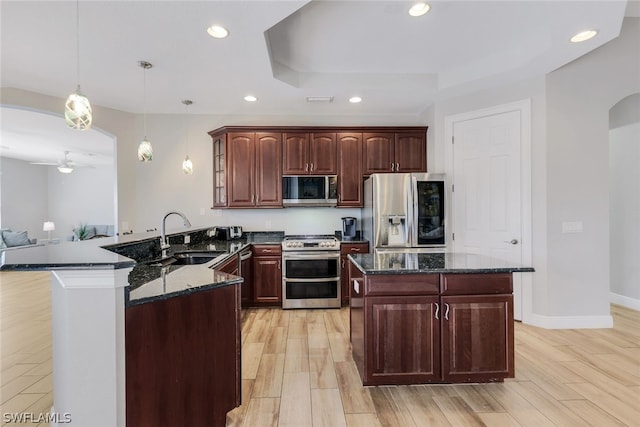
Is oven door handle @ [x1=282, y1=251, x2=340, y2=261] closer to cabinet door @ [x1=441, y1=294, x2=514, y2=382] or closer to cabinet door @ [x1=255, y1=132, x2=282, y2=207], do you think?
cabinet door @ [x1=255, y1=132, x2=282, y2=207]

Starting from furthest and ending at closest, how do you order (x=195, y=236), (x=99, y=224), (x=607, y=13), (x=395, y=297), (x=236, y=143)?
1. (x=99, y=224)
2. (x=236, y=143)
3. (x=195, y=236)
4. (x=607, y=13)
5. (x=395, y=297)

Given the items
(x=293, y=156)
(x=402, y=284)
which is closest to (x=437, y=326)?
(x=402, y=284)

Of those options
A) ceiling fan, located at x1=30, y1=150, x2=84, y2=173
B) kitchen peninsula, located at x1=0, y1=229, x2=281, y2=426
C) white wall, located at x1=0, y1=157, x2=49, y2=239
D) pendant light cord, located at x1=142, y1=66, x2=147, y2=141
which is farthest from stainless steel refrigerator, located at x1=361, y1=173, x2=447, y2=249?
white wall, located at x1=0, y1=157, x2=49, y2=239

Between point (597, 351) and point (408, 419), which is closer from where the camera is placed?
point (408, 419)

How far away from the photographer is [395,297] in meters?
2.05

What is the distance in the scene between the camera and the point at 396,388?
215cm

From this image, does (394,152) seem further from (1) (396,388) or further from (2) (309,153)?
(1) (396,388)

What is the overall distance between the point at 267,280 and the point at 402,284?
7.42ft

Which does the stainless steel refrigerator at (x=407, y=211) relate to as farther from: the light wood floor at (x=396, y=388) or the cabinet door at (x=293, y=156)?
the light wood floor at (x=396, y=388)

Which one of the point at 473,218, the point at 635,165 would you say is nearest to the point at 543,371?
the point at 473,218

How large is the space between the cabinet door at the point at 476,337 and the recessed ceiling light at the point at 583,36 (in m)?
2.27

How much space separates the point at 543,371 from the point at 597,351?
0.79 meters

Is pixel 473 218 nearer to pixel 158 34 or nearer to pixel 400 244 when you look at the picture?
pixel 400 244

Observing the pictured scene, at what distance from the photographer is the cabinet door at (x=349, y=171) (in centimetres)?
429
